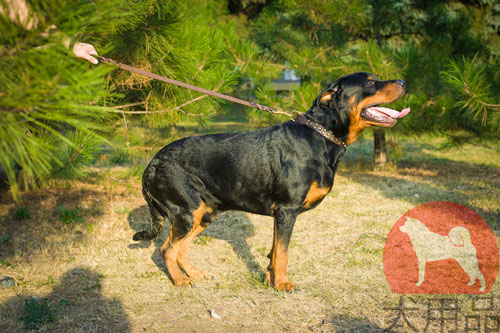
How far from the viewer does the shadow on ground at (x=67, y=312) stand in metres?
2.66

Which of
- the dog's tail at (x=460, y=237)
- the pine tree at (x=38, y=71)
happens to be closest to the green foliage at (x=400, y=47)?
the dog's tail at (x=460, y=237)

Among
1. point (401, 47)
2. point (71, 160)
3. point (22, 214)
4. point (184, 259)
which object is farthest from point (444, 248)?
point (22, 214)

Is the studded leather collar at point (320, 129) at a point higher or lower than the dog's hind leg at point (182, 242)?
higher

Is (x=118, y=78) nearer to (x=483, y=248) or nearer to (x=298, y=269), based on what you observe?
(x=298, y=269)

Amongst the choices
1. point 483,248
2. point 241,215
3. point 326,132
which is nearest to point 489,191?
Result: point 483,248

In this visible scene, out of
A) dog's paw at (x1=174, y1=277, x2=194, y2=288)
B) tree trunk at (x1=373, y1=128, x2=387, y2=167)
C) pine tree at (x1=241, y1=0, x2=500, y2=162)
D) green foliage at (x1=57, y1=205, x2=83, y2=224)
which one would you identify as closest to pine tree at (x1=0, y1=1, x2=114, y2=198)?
dog's paw at (x1=174, y1=277, x2=194, y2=288)

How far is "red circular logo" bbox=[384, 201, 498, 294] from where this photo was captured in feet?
10.9

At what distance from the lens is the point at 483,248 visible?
13.4 ft

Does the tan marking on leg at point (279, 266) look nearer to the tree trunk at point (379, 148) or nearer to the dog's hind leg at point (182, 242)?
the dog's hind leg at point (182, 242)

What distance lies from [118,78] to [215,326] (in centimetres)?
338

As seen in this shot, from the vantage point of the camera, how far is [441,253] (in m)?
4.01

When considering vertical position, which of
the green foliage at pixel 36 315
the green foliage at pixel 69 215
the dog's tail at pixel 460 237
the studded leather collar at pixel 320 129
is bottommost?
the dog's tail at pixel 460 237

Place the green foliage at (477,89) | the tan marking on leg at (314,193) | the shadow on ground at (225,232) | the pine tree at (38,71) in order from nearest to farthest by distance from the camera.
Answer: the pine tree at (38,71)
the tan marking on leg at (314,193)
the shadow on ground at (225,232)
the green foliage at (477,89)

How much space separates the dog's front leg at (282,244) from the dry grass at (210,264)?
0.12m
